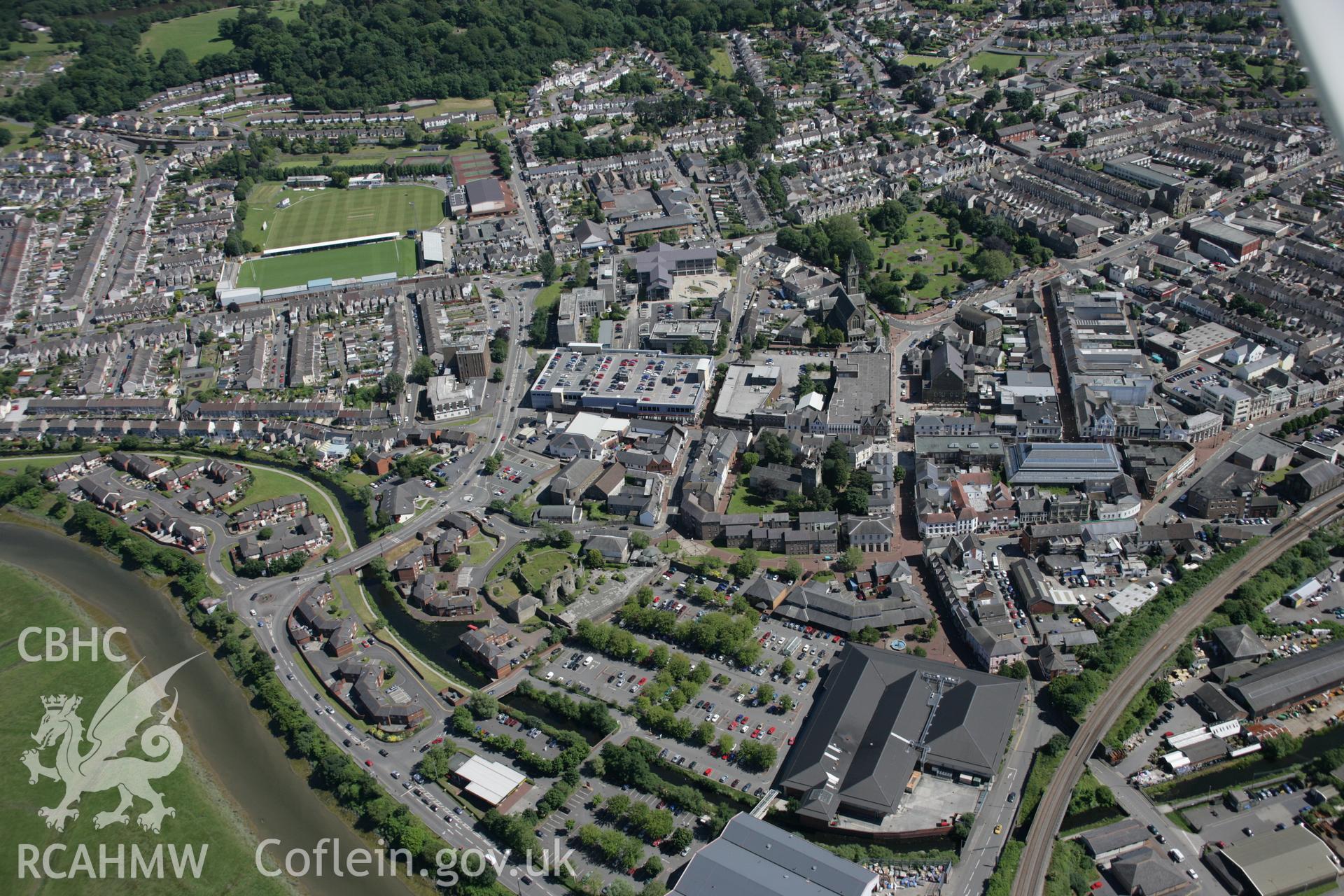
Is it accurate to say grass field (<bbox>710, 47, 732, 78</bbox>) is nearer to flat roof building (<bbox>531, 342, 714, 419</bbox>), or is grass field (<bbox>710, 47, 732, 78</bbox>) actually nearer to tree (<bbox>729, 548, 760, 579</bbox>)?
flat roof building (<bbox>531, 342, 714, 419</bbox>)

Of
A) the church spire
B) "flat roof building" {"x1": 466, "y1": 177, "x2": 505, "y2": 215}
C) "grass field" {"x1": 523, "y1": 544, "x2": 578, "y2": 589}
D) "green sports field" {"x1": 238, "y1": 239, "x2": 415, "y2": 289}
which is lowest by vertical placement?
"grass field" {"x1": 523, "y1": 544, "x2": 578, "y2": 589}

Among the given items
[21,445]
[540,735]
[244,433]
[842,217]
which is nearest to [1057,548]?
[540,735]

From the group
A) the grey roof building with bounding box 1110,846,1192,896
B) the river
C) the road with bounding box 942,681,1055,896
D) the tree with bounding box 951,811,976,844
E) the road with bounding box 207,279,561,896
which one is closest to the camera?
the grey roof building with bounding box 1110,846,1192,896

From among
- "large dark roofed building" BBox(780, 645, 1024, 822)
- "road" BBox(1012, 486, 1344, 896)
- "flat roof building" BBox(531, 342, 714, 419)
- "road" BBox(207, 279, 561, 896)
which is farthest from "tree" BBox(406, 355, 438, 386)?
"road" BBox(1012, 486, 1344, 896)

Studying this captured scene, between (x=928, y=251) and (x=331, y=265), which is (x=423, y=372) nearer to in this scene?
(x=331, y=265)

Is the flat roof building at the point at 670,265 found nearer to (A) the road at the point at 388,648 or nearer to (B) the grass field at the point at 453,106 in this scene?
(A) the road at the point at 388,648
